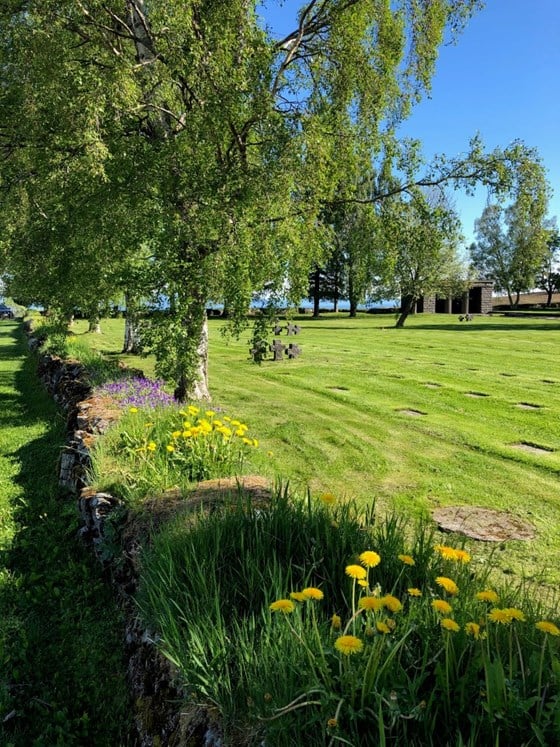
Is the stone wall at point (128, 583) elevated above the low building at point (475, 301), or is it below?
below

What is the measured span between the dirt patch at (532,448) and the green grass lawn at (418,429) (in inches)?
1.5

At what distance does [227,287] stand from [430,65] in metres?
5.78

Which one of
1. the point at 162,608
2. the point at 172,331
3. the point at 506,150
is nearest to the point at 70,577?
the point at 162,608

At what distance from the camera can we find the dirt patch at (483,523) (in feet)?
14.7

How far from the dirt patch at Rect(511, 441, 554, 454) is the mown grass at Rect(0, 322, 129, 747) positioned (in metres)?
5.61

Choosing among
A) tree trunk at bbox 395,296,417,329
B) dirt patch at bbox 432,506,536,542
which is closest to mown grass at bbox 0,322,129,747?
dirt patch at bbox 432,506,536,542

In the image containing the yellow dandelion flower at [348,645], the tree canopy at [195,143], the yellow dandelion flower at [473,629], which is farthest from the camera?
the tree canopy at [195,143]

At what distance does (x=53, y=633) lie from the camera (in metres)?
3.44

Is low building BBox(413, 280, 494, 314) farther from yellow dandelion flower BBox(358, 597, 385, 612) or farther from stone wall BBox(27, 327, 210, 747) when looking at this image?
yellow dandelion flower BBox(358, 597, 385, 612)

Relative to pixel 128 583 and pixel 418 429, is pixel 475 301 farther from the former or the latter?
pixel 128 583

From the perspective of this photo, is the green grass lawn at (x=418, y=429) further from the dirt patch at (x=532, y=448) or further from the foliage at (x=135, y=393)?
the foliage at (x=135, y=393)

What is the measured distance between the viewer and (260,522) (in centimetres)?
289

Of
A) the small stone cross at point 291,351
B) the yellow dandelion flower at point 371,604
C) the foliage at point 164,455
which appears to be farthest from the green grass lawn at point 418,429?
the yellow dandelion flower at point 371,604

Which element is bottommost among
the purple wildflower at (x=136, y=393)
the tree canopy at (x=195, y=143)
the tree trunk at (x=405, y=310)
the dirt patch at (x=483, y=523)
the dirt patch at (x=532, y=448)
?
the dirt patch at (x=483, y=523)
